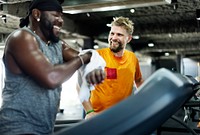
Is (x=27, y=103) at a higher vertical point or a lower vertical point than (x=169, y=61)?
higher

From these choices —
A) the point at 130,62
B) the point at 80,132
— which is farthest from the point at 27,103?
the point at 130,62

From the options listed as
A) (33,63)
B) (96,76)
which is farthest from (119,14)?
(33,63)

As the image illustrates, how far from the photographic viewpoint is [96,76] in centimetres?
123

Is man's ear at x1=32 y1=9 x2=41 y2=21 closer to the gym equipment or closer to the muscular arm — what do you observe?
the muscular arm

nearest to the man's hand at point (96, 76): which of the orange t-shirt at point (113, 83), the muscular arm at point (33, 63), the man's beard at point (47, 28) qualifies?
the muscular arm at point (33, 63)

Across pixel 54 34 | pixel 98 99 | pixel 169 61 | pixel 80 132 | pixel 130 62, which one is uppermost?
pixel 54 34

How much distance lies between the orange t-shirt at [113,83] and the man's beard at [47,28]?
1272 mm

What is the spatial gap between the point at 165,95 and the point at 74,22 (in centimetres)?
1037

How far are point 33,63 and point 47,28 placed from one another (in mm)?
284

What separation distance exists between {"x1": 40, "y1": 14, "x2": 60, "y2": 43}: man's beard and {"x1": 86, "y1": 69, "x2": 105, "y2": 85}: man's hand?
278 mm

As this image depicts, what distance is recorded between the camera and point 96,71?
4.07ft

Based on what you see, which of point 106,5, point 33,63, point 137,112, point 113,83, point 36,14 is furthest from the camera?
point 106,5

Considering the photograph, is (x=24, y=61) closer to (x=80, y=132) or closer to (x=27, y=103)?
(x=27, y=103)

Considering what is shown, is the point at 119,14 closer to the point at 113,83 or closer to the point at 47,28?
the point at 113,83
